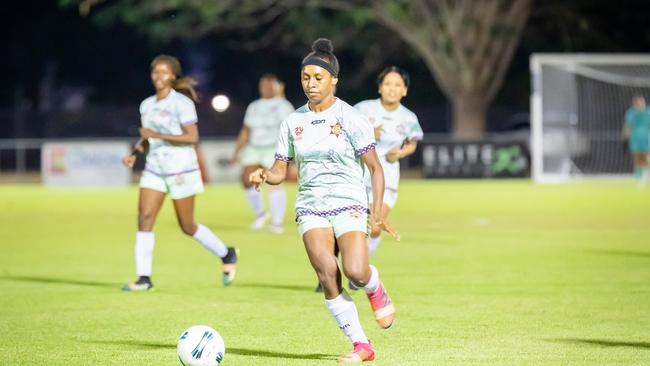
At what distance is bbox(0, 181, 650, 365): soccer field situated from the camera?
912 cm

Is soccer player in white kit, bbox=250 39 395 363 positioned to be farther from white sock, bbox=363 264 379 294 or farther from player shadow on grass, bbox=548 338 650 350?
player shadow on grass, bbox=548 338 650 350

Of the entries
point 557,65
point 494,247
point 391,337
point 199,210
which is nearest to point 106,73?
point 557,65

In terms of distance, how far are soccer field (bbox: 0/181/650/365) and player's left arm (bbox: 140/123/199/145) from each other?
1.45m

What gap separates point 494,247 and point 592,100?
19.3 metres

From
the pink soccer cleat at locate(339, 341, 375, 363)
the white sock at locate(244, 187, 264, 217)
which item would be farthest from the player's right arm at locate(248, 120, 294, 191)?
the white sock at locate(244, 187, 264, 217)

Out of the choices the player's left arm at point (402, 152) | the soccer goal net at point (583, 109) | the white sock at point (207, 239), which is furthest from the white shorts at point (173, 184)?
the soccer goal net at point (583, 109)

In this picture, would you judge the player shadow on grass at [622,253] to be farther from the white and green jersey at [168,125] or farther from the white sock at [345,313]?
the white sock at [345,313]

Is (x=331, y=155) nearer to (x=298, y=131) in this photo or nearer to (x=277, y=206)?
(x=298, y=131)

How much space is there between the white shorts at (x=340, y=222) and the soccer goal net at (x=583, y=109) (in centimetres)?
2650

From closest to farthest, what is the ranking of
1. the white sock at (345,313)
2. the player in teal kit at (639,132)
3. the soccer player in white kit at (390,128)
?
the white sock at (345,313) < the soccer player in white kit at (390,128) < the player in teal kit at (639,132)

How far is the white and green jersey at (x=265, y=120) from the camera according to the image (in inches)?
784

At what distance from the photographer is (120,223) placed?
22375 mm

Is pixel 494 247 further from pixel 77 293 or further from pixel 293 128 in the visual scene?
pixel 293 128

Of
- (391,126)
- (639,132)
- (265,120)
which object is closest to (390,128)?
(391,126)
